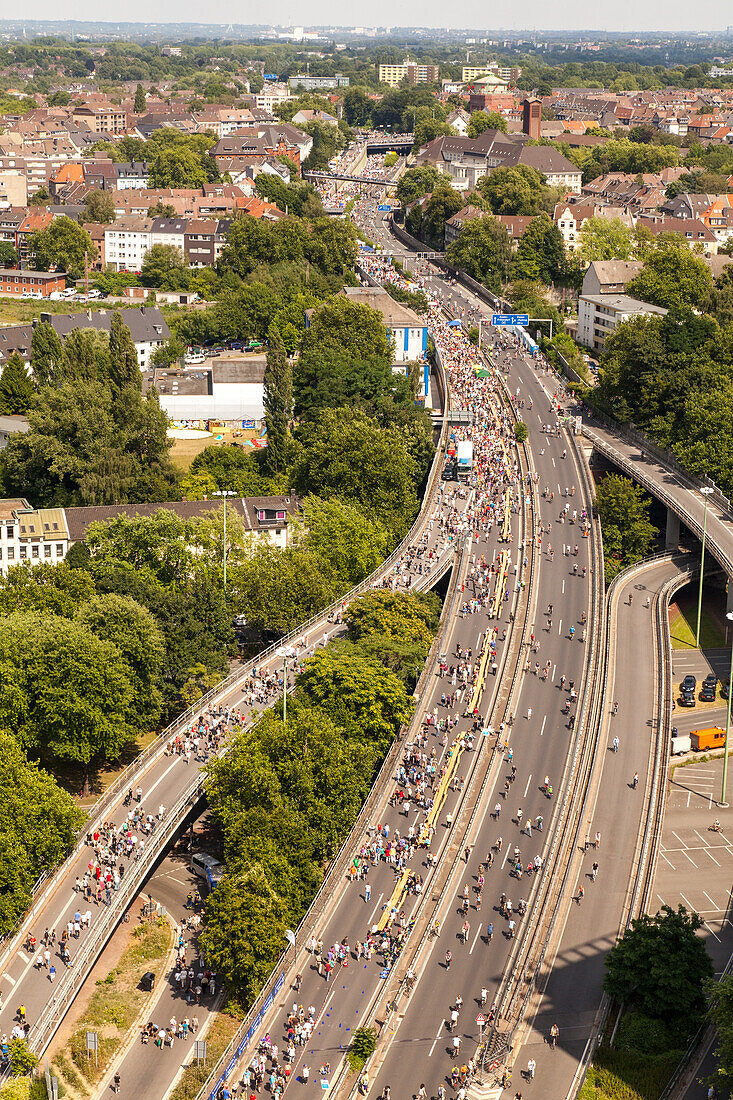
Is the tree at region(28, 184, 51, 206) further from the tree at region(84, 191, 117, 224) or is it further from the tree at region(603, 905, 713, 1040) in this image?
the tree at region(603, 905, 713, 1040)

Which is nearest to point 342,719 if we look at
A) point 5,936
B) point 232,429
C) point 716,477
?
point 5,936

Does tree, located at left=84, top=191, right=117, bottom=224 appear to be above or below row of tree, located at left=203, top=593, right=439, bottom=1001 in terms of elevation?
below

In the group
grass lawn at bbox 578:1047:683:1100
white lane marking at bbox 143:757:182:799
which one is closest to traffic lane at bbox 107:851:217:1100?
white lane marking at bbox 143:757:182:799

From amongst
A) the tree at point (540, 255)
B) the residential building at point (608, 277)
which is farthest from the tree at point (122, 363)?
the tree at point (540, 255)

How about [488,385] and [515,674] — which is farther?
[488,385]

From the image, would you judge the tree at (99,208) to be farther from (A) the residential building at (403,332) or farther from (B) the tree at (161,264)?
(A) the residential building at (403,332)

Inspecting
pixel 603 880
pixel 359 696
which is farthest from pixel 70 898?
pixel 603 880

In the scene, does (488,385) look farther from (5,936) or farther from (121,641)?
(5,936)
